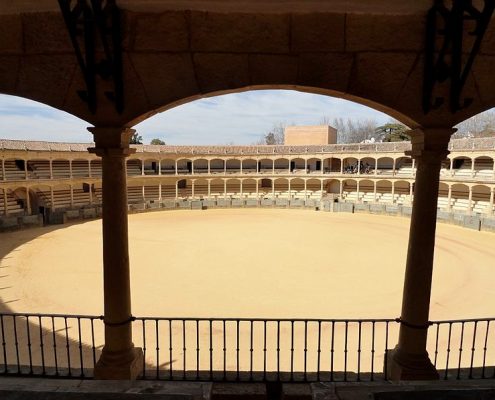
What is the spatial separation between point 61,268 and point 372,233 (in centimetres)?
1734

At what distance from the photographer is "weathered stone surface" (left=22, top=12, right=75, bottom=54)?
4055mm

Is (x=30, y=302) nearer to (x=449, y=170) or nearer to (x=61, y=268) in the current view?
(x=61, y=268)

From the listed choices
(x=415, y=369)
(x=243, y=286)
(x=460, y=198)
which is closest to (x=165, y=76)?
(x=415, y=369)

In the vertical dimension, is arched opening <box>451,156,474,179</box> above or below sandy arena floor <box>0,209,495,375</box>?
above

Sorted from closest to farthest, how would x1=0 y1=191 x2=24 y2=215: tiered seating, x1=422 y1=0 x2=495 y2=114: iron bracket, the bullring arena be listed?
x1=422 y1=0 x2=495 y2=114: iron bracket → the bullring arena → x1=0 y1=191 x2=24 y2=215: tiered seating

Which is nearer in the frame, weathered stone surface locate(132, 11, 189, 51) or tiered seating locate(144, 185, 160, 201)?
weathered stone surface locate(132, 11, 189, 51)

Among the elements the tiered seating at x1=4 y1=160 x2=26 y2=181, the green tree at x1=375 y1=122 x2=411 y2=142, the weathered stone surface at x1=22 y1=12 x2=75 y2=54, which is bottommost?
the tiered seating at x1=4 y1=160 x2=26 y2=181

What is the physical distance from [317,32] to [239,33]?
93 centimetres

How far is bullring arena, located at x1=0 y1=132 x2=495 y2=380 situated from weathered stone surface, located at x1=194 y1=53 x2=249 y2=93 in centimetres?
292

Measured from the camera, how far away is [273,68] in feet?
13.5

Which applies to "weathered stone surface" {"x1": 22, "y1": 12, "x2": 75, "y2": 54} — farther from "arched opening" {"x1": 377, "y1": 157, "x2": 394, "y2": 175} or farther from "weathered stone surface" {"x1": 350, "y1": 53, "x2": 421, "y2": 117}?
"arched opening" {"x1": 377, "y1": 157, "x2": 394, "y2": 175}

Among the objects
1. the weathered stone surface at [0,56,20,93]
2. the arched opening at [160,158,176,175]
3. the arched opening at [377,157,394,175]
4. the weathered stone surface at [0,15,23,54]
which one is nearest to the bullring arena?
the arched opening at [377,157,394,175]

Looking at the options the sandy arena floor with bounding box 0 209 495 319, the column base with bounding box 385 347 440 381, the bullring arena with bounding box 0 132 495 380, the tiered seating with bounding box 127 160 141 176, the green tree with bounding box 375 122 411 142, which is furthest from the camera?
the green tree with bounding box 375 122 411 142

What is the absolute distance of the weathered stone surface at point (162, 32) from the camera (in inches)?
158
